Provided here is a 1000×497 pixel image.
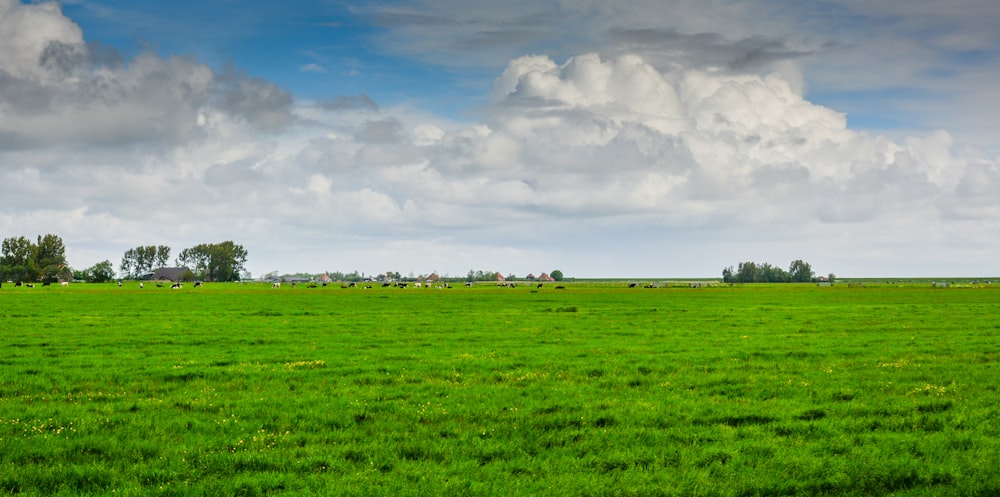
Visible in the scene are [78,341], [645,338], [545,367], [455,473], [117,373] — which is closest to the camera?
[455,473]

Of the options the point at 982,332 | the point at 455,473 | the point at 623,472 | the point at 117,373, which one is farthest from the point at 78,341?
the point at 982,332

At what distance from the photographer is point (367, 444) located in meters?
13.0

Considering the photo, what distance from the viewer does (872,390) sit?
1880 cm

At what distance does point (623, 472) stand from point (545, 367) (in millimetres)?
11702

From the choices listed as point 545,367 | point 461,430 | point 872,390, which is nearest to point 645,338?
point 545,367

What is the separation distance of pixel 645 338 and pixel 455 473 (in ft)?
79.2

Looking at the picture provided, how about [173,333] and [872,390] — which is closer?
[872,390]

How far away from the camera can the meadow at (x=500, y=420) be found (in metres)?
11.1

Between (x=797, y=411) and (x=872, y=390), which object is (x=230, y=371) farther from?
(x=872, y=390)

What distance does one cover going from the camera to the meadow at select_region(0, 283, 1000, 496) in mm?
11055

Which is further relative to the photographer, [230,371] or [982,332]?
[982,332]

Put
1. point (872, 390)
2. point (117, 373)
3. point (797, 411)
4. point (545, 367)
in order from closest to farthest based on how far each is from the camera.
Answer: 1. point (797, 411)
2. point (872, 390)
3. point (117, 373)
4. point (545, 367)

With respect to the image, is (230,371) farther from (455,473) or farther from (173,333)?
(173,333)

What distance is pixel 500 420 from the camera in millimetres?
15031
